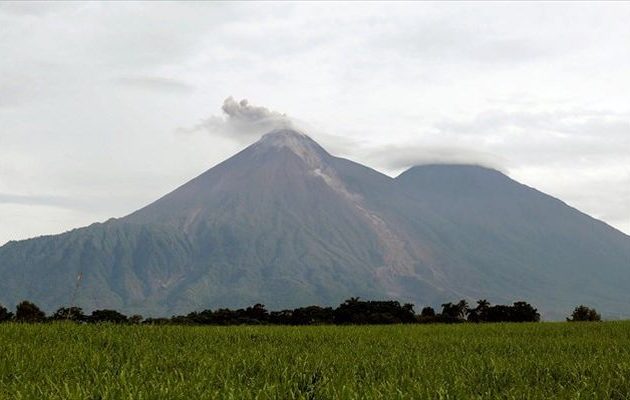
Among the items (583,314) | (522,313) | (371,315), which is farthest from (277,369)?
(522,313)

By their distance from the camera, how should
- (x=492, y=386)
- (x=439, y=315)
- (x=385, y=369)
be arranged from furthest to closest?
(x=439, y=315) < (x=385, y=369) < (x=492, y=386)

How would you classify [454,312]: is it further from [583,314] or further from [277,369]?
[277,369]

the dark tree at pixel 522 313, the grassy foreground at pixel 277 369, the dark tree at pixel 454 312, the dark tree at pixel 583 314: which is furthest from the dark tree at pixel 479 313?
the grassy foreground at pixel 277 369

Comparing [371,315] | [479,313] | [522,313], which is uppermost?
[522,313]

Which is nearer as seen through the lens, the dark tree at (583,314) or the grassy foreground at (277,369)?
the grassy foreground at (277,369)

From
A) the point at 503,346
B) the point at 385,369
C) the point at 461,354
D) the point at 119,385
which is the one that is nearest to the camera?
the point at 119,385

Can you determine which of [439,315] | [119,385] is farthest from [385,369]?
[439,315]

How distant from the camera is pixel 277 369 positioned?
10.1 metres

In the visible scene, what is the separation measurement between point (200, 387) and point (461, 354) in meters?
7.58

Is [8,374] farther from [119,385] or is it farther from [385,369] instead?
[385,369]

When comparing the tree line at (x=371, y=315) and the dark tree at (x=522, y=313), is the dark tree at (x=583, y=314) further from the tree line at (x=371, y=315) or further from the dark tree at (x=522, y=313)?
the dark tree at (x=522, y=313)

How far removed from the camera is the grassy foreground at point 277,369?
Result: 25.2 feet

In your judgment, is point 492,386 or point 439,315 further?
point 439,315

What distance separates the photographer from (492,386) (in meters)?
9.41
